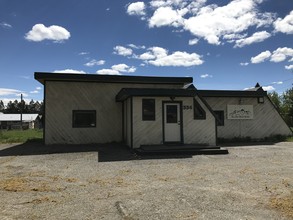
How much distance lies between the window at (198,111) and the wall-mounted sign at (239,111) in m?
5.57

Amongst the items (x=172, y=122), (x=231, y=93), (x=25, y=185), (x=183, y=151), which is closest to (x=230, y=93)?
(x=231, y=93)

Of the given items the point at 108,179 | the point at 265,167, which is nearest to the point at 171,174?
the point at 108,179

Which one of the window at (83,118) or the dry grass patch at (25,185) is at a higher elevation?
the window at (83,118)

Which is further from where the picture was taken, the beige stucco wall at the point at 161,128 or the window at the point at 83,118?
the window at the point at 83,118

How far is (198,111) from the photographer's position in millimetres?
15805

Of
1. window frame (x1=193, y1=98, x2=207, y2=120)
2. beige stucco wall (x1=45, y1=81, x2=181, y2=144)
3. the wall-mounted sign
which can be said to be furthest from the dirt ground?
the wall-mounted sign

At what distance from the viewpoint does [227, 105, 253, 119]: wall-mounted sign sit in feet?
68.1

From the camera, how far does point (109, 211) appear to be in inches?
218

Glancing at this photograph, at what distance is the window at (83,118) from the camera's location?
18.0m

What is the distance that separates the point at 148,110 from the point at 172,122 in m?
1.41

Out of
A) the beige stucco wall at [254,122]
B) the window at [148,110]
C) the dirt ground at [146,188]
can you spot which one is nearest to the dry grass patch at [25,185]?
the dirt ground at [146,188]

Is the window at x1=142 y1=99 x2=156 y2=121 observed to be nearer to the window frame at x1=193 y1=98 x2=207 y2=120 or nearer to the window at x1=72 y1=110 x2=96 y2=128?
the window frame at x1=193 y1=98 x2=207 y2=120

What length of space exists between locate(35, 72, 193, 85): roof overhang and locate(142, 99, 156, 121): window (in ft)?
12.0

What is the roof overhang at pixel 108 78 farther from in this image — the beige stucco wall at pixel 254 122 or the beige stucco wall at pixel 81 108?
the beige stucco wall at pixel 254 122
